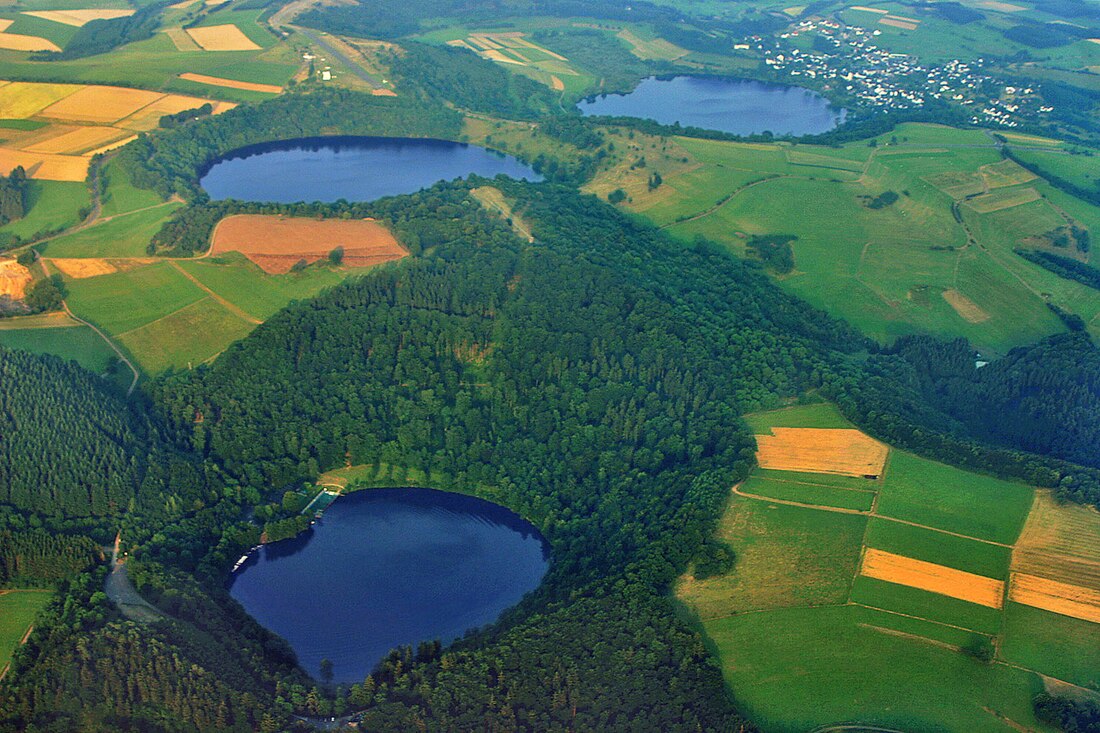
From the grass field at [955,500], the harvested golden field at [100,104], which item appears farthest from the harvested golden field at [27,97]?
the grass field at [955,500]

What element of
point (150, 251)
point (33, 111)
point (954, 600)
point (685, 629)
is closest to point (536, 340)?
point (685, 629)

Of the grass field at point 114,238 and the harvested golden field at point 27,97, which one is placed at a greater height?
the harvested golden field at point 27,97

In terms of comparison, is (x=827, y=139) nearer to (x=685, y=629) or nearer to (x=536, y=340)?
(x=536, y=340)

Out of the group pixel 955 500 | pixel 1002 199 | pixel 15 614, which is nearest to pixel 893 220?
pixel 1002 199

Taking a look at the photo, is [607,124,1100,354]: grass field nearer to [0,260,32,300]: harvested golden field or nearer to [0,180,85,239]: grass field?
[0,180,85,239]: grass field

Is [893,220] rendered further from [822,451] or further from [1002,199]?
[822,451]

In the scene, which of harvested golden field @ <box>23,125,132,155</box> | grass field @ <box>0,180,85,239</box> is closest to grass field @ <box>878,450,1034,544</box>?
grass field @ <box>0,180,85,239</box>

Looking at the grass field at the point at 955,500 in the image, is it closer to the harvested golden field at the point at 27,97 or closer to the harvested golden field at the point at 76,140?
the harvested golden field at the point at 76,140
